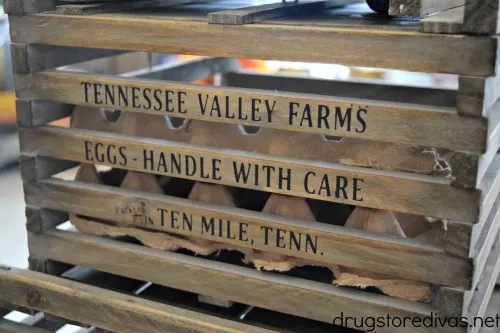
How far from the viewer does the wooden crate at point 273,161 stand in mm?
990

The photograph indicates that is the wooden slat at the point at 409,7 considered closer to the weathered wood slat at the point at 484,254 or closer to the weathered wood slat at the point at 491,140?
the weathered wood slat at the point at 491,140

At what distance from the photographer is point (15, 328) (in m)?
1.34

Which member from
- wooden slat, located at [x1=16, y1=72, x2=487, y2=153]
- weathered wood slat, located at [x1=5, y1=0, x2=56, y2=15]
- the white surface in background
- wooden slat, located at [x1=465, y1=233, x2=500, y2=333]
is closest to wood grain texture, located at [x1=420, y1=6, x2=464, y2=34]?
wooden slat, located at [x1=16, y1=72, x2=487, y2=153]

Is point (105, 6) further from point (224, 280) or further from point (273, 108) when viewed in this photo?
point (224, 280)

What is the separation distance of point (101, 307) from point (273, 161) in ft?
1.32

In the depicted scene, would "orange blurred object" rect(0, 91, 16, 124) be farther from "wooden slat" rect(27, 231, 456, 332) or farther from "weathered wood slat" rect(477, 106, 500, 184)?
"weathered wood slat" rect(477, 106, 500, 184)

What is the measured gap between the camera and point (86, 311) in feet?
4.02

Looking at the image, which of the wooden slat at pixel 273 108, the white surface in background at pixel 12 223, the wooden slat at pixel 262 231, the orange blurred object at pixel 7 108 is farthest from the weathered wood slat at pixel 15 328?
the orange blurred object at pixel 7 108

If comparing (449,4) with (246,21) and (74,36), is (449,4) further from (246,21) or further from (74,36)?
(74,36)

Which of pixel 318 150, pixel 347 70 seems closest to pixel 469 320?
pixel 318 150

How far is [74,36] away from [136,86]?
146 mm

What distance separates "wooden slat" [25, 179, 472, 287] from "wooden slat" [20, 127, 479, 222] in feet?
0.18

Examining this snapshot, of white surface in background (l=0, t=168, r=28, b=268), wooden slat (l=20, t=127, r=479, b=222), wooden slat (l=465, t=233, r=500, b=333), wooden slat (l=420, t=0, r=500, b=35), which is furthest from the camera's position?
white surface in background (l=0, t=168, r=28, b=268)

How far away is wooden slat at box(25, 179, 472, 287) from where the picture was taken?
1.04 meters
